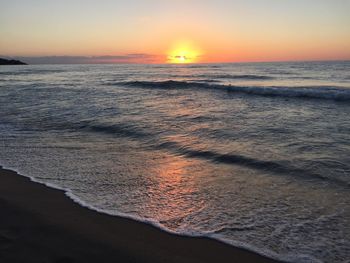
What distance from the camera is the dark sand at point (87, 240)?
11.8ft

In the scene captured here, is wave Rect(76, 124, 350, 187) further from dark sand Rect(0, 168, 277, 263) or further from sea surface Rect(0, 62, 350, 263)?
dark sand Rect(0, 168, 277, 263)

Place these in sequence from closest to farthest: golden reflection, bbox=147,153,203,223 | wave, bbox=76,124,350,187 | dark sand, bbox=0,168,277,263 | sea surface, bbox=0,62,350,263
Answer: dark sand, bbox=0,168,277,263 → sea surface, bbox=0,62,350,263 → golden reflection, bbox=147,153,203,223 → wave, bbox=76,124,350,187

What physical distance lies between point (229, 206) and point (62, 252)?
226 centimetres

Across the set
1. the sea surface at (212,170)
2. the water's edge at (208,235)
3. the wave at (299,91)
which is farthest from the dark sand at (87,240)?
the wave at (299,91)

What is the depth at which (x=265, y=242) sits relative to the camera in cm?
395

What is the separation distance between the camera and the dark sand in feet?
11.8

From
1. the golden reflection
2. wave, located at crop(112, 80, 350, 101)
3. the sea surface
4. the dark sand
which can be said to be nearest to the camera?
the dark sand

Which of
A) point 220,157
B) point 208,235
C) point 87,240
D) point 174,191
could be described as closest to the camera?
point 87,240

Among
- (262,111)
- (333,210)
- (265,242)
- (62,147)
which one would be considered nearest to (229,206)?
(265,242)

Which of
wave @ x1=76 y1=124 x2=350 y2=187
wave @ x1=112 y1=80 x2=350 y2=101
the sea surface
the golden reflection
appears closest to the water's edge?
the sea surface

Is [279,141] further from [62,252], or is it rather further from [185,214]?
[62,252]

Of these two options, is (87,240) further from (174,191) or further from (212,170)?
(212,170)

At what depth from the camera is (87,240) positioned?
3947 millimetres

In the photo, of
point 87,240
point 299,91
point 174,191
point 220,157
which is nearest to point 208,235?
point 87,240
